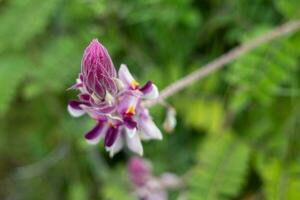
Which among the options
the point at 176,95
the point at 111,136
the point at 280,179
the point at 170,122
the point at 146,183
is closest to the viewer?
the point at 111,136

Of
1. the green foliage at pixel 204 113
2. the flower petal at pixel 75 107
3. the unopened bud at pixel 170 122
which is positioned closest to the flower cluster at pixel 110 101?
the flower petal at pixel 75 107

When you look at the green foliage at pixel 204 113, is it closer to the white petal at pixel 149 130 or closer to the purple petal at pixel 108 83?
the white petal at pixel 149 130

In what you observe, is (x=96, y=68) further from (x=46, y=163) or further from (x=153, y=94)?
(x=46, y=163)

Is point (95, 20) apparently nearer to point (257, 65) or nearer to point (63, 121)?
point (63, 121)

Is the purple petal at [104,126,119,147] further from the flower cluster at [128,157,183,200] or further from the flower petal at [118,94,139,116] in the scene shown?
the flower cluster at [128,157,183,200]

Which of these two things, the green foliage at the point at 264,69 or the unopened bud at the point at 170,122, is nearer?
the unopened bud at the point at 170,122

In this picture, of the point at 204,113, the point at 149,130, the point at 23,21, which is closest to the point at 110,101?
the point at 149,130
